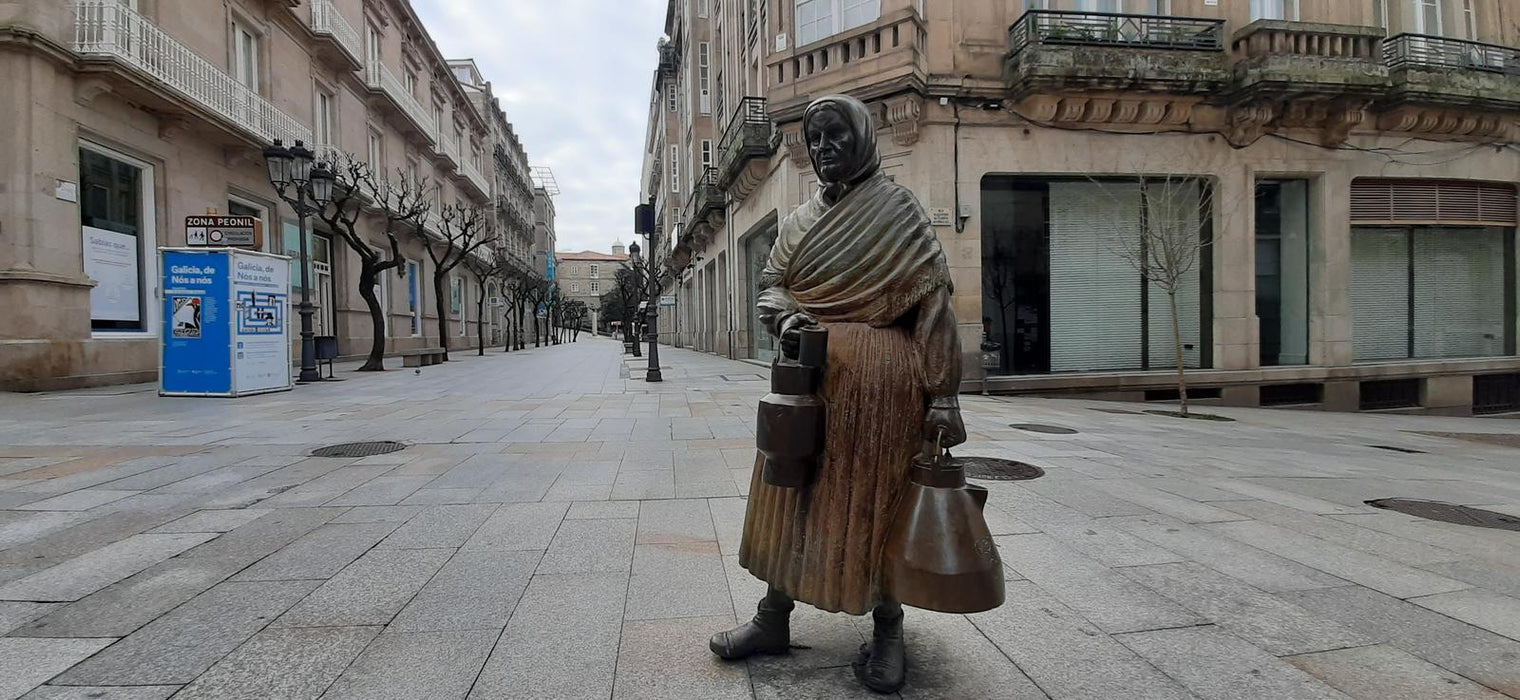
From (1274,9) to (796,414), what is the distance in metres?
17.9

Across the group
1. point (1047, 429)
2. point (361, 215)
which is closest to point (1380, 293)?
point (1047, 429)

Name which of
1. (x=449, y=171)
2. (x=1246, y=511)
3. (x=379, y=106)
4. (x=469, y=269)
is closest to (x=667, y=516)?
(x=1246, y=511)

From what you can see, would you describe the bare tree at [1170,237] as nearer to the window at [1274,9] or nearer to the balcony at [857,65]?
the window at [1274,9]

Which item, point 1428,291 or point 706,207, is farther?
point 706,207

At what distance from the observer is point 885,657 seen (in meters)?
2.05

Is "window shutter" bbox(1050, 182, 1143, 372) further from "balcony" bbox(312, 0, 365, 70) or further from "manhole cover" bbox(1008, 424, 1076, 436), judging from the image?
"balcony" bbox(312, 0, 365, 70)

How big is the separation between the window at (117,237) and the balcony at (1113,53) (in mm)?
18261

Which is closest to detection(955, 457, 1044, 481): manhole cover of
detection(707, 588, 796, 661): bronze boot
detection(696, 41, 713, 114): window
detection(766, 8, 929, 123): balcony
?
detection(707, 588, 796, 661): bronze boot

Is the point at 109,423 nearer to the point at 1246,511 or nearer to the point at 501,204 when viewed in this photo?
the point at 1246,511

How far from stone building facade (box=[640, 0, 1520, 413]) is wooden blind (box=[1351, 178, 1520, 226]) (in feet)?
0.19

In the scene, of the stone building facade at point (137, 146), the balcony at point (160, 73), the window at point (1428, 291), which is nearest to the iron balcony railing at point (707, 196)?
the stone building facade at point (137, 146)

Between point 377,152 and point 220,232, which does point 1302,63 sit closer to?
point 220,232

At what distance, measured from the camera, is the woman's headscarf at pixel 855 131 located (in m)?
2.10

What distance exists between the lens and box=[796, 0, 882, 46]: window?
1311 centimetres
